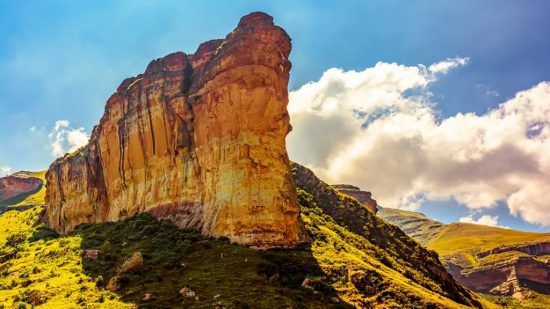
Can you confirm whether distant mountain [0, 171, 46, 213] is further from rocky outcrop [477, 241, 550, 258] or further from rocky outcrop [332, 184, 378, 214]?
rocky outcrop [477, 241, 550, 258]

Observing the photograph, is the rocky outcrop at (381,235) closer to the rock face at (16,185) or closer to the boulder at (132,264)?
the boulder at (132,264)

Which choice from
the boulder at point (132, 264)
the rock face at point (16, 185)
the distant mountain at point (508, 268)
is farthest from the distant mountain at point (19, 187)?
the distant mountain at point (508, 268)

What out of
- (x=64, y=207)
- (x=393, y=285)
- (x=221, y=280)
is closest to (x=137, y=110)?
(x=64, y=207)

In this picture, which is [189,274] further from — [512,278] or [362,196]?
[512,278]

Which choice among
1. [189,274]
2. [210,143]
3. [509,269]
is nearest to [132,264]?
[189,274]

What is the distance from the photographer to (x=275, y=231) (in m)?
51.9

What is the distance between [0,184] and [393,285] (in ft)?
591

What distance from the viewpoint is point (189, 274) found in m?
44.6

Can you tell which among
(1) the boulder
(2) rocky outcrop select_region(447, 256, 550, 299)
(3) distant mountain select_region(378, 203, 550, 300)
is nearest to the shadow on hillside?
(1) the boulder

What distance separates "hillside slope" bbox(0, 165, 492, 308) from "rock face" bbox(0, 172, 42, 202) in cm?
12688

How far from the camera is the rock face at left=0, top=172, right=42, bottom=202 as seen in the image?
591 feet

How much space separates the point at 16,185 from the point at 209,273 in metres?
168

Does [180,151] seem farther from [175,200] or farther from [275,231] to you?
[275,231]

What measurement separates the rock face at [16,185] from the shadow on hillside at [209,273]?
145m
